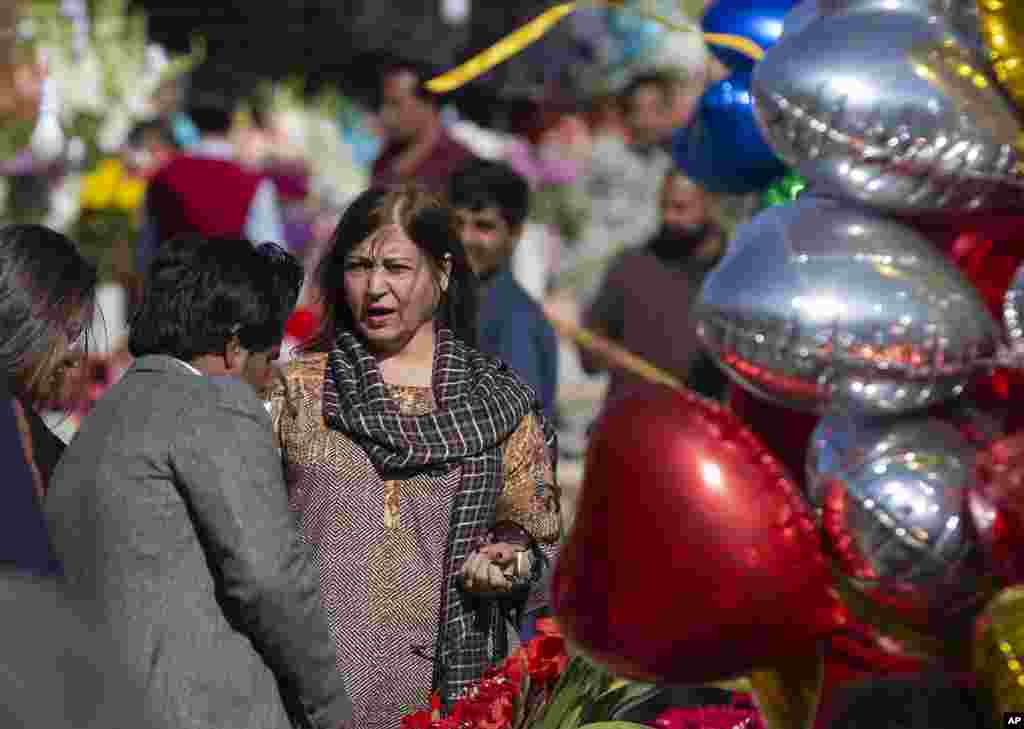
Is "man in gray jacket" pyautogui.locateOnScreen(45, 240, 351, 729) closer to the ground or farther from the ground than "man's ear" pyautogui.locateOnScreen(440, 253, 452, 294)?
closer to the ground

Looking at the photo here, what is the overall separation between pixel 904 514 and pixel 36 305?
5.27ft

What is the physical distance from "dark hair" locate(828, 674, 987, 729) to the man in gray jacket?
955mm

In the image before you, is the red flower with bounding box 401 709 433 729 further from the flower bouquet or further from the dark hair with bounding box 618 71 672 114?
the dark hair with bounding box 618 71 672 114

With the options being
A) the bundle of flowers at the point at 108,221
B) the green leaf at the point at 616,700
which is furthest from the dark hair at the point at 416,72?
the green leaf at the point at 616,700

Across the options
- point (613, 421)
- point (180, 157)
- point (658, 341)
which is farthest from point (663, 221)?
point (613, 421)

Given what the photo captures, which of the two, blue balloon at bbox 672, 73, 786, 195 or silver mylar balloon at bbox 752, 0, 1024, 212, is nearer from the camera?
silver mylar balloon at bbox 752, 0, 1024, 212

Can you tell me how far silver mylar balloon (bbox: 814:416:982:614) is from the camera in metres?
2.56

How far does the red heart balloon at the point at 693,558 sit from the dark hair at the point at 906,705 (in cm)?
13

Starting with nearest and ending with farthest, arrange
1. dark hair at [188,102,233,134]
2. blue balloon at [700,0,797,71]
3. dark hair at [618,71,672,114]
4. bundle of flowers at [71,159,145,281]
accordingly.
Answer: blue balloon at [700,0,797,71] < dark hair at [618,71,672,114] < bundle of flowers at [71,159,145,281] < dark hair at [188,102,233,134]

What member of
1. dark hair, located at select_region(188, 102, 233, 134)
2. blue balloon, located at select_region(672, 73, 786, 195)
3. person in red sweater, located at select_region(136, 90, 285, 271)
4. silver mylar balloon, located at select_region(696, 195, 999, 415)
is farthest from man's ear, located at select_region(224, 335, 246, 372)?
dark hair, located at select_region(188, 102, 233, 134)

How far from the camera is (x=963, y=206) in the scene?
267 centimetres


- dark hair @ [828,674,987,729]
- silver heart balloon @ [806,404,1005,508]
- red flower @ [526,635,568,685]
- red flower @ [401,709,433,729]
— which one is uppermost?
silver heart balloon @ [806,404,1005,508]

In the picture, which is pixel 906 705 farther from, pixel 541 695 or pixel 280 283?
pixel 280 283

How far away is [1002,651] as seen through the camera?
2.56 meters
